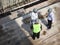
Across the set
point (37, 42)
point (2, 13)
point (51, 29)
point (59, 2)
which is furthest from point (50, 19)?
point (2, 13)

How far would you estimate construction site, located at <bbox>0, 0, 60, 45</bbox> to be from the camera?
5938mm

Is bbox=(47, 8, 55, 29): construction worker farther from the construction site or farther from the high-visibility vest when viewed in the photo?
the high-visibility vest

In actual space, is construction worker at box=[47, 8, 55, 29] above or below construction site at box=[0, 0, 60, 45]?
above

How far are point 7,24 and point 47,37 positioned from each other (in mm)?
1199

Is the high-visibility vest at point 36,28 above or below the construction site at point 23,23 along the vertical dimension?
above

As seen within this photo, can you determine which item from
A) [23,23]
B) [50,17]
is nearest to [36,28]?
[50,17]

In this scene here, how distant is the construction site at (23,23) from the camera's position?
5938 millimetres

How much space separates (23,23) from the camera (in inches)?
252

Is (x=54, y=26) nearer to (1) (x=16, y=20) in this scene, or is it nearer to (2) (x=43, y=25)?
(2) (x=43, y=25)

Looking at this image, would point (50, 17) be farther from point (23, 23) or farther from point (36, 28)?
point (23, 23)

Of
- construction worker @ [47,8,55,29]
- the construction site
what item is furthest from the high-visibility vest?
construction worker @ [47,8,55,29]

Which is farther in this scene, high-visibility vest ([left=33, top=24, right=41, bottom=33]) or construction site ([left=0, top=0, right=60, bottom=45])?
construction site ([left=0, top=0, right=60, bottom=45])

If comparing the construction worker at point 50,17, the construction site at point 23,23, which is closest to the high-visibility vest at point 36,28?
the construction site at point 23,23

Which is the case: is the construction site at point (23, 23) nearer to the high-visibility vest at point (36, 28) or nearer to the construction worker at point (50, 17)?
the construction worker at point (50, 17)
